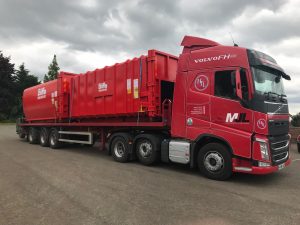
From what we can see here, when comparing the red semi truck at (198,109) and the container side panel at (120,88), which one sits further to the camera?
the container side panel at (120,88)

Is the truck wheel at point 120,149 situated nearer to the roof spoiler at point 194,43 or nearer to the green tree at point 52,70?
the roof spoiler at point 194,43

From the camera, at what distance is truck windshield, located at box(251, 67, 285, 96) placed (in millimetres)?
6880

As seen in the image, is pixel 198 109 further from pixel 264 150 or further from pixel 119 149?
pixel 119 149

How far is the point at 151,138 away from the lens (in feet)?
29.4

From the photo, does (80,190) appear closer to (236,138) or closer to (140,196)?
(140,196)

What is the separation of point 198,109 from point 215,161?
135 cm

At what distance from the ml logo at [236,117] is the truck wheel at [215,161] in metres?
0.67

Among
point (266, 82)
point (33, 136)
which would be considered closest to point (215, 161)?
point (266, 82)

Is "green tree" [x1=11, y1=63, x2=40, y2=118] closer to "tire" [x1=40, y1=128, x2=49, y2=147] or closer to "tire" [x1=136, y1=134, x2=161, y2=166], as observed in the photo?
"tire" [x1=40, y1=128, x2=49, y2=147]

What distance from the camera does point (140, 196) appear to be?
19.3 feet

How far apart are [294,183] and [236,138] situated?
1.81 metres

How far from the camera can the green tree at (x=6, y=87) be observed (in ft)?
178

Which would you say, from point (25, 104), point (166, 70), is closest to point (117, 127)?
point (166, 70)

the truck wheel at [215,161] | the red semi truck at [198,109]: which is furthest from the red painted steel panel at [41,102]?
the truck wheel at [215,161]
